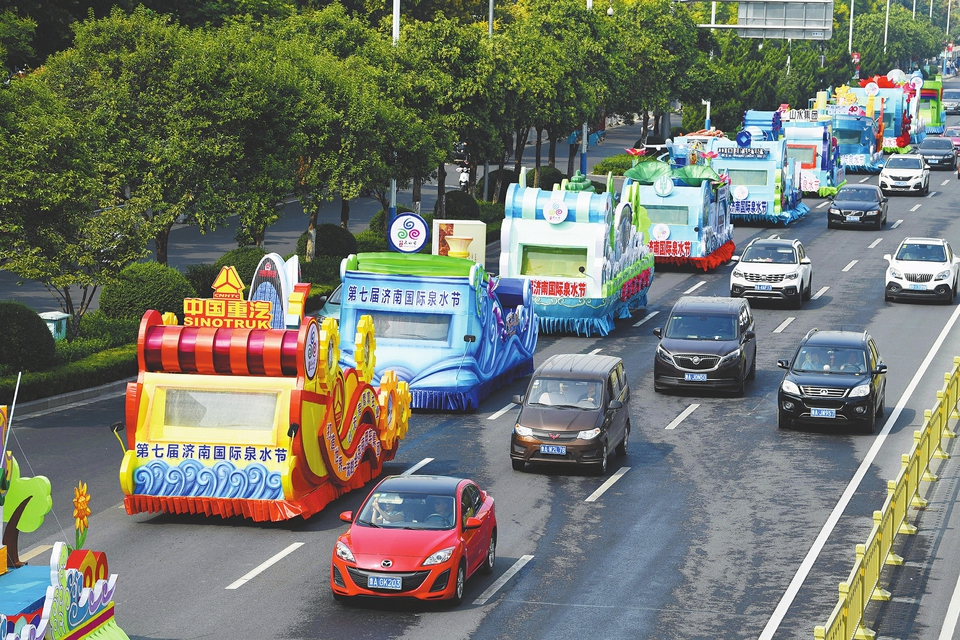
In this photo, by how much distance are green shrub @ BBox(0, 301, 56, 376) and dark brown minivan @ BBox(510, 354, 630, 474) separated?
34.3 ft

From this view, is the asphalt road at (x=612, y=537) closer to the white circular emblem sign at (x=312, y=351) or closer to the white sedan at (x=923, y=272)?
the white circular emblem sign at (x=312, y=351)

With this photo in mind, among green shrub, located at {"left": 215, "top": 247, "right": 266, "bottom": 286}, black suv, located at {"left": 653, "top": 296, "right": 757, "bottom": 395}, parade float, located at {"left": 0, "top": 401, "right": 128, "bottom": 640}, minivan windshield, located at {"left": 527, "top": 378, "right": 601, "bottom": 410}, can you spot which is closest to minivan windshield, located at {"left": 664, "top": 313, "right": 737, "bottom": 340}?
black suv, located at {"left": 653, "top": 296, "right": 757, "bottom": 395}

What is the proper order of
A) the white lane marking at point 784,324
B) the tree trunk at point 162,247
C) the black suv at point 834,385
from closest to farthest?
the black suv at point 834,385, the tree trunk at point 162,247, the white lane marking at point 784,324

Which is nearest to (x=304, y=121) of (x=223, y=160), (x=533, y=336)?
(x=223, y=160)

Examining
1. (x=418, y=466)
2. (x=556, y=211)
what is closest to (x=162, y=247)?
(x=556, y=211)

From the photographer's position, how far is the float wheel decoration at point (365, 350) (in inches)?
1022

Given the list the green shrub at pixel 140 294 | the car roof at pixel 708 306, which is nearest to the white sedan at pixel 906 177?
the car roof at pixel 708 306

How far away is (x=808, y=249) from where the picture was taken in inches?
2163

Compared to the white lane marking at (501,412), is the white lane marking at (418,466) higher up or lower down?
lower down

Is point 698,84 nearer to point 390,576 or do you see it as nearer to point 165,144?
point 165,144

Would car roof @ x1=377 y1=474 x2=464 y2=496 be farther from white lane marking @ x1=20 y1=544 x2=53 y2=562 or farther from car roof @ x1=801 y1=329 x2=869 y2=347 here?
car roof @ x1=801 y1=329 x2=869 y2=347

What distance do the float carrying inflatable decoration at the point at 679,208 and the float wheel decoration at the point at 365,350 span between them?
76.6ft

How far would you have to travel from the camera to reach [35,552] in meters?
21.4

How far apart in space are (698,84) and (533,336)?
4848 centimetres
